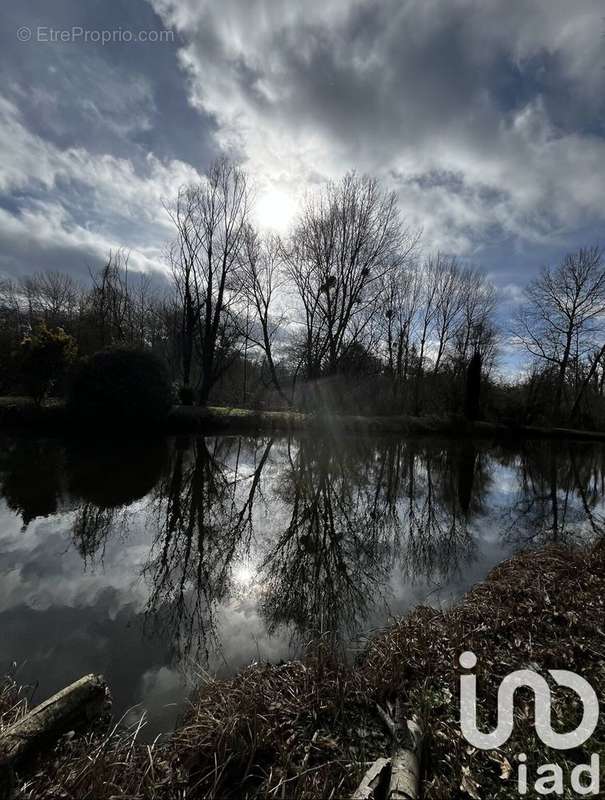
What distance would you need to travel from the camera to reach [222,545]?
5.05 meters

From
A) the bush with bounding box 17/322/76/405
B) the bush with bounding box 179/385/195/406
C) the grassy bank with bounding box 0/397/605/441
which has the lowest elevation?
the grassy bank with bounding box 0/397/605/441

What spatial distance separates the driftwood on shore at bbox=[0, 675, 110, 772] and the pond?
252mm

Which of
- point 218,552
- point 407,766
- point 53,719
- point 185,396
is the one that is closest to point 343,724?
point 407,766

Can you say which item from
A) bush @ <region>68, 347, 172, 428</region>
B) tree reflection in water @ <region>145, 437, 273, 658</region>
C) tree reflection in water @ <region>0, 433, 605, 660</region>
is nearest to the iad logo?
tree reflection in water @ <region>0, 433, 605, 660</region>

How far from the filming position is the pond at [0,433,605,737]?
2891mm

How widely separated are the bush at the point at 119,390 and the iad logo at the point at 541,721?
14995 mm

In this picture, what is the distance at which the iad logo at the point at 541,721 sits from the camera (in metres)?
1.71

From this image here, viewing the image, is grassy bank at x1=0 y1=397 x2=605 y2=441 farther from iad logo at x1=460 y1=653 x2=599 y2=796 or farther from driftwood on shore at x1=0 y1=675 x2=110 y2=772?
iad logo at x1=460 y1=653 x2=599 y2=796

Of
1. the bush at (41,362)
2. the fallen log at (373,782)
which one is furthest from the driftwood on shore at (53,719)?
the bush at (41,362)

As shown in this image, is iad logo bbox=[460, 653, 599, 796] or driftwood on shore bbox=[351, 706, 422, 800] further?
iad logo bbox=[460, 653, 599, 796]

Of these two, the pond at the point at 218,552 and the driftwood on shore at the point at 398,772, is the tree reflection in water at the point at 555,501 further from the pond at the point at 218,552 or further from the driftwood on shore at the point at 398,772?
the driftwood on shore at the point at 398,772

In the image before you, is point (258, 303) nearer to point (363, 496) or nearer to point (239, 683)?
point (363, 496)

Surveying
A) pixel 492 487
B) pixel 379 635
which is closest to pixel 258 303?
pixel 492 487

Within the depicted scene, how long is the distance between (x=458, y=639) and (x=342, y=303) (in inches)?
782
